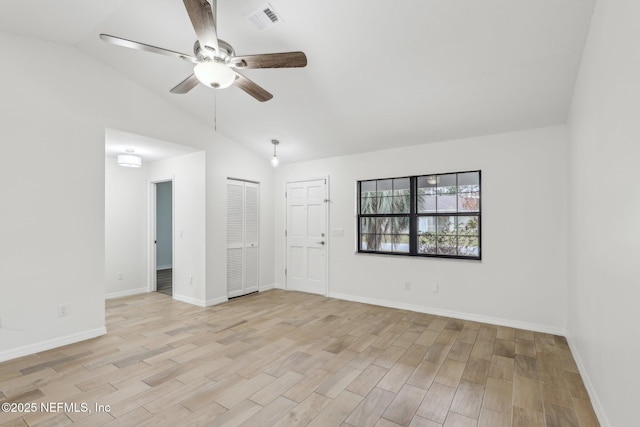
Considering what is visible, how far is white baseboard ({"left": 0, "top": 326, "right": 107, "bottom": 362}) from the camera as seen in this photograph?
9.47 feet

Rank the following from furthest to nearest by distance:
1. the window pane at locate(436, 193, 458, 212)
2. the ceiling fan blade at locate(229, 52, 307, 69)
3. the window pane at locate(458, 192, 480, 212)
A: the window pane at locate(436, 193, 458, 212), the window pane at locate(458, 192, 480, 212), the ceiling fan blade at locate(229, 52, 307, 69)

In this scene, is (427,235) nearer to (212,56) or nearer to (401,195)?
(401,195)

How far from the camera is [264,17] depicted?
2.54 m

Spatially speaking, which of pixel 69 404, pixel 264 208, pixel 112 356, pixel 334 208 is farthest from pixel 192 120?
pixel 69 404

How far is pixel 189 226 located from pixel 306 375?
129 inches

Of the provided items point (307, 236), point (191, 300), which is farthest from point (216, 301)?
point (307, 236)

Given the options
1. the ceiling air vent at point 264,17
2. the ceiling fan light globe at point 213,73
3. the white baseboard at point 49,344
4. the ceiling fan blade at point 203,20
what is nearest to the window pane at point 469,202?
the ceiling air vent at point 264,17

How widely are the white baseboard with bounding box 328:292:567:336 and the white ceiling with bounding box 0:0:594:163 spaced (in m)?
2.43

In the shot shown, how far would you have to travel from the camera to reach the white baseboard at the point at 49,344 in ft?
9.47

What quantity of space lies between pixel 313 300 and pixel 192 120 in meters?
3.44

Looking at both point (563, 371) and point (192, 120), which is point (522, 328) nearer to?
point (563, 371)

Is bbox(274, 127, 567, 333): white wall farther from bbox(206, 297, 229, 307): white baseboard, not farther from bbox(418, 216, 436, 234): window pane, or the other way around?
bbox(206, 297, 229, 307): white baseboard

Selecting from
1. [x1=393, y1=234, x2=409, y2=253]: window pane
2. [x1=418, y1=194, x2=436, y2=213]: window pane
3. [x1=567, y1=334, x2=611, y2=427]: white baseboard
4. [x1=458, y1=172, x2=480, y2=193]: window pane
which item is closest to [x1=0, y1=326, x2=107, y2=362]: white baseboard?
[x1=393, y1=234, x2=409, y2=253]: window pane

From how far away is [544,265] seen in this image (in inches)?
142
